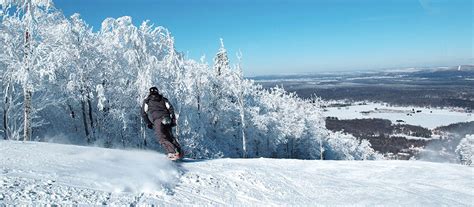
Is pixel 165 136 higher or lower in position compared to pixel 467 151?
higher

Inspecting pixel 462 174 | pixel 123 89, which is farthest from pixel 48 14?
pixel 462 174

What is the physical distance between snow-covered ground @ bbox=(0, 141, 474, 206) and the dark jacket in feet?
3.91

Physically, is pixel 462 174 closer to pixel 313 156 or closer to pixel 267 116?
pixel 267 116

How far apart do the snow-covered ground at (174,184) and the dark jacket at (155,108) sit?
119 centimetres

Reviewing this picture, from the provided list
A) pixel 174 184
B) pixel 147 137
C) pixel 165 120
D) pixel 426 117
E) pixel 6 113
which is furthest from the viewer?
pixel 426 117

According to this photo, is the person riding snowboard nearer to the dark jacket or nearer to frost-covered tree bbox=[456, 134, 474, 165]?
the dark jacket

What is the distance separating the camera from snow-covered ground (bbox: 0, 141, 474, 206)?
7.41m

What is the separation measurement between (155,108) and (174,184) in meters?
3.08

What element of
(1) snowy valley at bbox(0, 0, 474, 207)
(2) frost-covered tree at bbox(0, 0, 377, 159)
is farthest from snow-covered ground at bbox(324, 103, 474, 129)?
(2) frost-covered tree at bbox(0, 0, 377, 159)

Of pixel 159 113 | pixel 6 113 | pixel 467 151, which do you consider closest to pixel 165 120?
pixel 159 113

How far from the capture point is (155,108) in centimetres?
1162

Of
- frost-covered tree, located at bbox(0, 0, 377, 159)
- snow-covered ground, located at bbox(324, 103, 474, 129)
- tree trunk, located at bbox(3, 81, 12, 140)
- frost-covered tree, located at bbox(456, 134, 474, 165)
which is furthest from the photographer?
snow-covered ground, located at bbox(324, 103, 474, 129)

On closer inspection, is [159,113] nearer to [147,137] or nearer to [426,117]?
[147,137]

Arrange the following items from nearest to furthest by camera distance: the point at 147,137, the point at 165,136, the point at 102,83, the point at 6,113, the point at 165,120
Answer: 1. the point at 165,120
2. the point at 165,136
3. the point at 6,113
4. the point at 102,83
5. the point at 147,137
